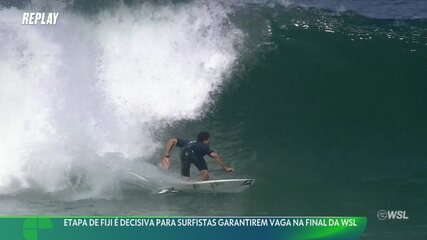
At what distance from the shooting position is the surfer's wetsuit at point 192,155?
7270 millimetres

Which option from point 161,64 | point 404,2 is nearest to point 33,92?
point 161,64

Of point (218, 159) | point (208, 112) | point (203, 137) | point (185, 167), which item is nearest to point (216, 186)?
point (218, 159)

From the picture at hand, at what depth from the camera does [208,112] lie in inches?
309

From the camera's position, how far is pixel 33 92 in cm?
755

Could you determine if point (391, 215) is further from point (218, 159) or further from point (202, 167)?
point (202, 167)

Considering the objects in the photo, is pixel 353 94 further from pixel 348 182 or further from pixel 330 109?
pixel 348 182

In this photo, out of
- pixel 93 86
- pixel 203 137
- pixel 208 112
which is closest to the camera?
pixel 203 137

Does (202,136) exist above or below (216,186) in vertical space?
above

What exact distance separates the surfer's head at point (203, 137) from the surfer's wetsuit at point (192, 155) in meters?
0.09

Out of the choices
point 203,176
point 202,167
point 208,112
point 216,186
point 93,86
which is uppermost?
point 93,86

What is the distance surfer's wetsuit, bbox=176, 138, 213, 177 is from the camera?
7.27 metres

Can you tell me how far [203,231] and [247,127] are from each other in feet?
4.95

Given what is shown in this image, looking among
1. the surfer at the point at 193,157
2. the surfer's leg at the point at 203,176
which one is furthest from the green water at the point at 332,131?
the surfer's leg at the point at 203,176

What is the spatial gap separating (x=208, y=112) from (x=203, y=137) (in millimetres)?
529
